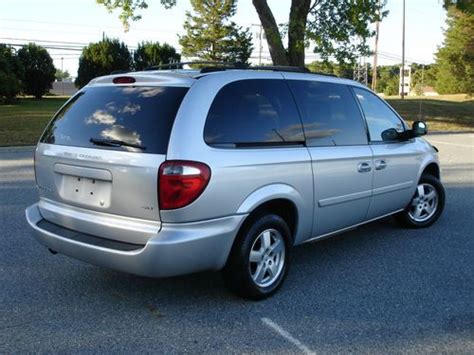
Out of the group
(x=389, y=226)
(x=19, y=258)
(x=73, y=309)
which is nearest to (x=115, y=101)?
(x=73, y=309)

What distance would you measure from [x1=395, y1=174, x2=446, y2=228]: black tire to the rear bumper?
3.09 metres

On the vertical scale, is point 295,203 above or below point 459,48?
below

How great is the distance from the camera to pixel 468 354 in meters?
3.30

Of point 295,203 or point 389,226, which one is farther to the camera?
point 389,226

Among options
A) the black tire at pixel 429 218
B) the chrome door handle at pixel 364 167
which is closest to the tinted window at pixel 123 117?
the chrome door handle at pixel 364 167

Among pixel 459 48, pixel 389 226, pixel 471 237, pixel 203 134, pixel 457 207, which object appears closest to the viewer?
pixel 203 134

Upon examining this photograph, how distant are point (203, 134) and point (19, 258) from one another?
254 centimetres

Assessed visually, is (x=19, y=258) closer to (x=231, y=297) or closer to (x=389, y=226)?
(x=231, y=297)

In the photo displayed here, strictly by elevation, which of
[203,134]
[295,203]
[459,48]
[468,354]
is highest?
[459,48]

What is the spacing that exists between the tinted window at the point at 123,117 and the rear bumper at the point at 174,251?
0.57 m

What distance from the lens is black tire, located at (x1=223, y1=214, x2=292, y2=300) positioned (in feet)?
12.6

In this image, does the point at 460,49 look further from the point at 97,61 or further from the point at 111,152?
the point at 111,152

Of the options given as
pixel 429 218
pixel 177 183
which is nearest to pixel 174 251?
pixel 177 183

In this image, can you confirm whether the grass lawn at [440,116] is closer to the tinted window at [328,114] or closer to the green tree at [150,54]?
the tinted window at [328,114]
